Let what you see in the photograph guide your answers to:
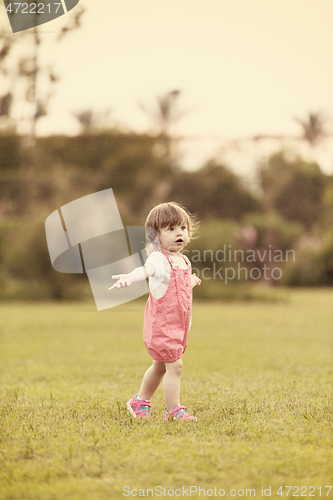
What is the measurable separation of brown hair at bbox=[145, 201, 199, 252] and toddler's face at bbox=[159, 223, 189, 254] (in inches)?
1.1

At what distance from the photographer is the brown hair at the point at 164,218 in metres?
3.39

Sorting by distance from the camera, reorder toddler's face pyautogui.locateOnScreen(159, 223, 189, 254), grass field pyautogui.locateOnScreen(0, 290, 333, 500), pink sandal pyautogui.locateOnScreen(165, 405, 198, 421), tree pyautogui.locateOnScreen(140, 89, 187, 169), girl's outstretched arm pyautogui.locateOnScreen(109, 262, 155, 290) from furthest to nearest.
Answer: tree pyautogui.locateOnScreen(140, 89, 187, 169), toddler's face pyautogui.locateOnScreen(159, 223, 189, 254), pink sandal pyautogui.locateOnScreen(165, 405, 198, 421), girl's outstretched arm pyautogui.locateOnScreen(109, 262, 155, 290), grass field pyautogui.locateOnScreen(0, 290, 333, 500)

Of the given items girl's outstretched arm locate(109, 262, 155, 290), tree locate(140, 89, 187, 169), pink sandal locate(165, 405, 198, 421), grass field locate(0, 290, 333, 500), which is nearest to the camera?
grass field locate(0, 290, 333, 500)

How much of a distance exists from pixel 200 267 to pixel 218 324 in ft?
20.2

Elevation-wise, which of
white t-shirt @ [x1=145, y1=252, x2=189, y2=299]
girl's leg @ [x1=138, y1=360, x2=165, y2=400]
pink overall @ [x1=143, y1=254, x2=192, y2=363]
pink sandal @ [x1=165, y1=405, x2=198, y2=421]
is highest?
white t-shirt @ [x1=145, y1=252, x2=189, y2=299]

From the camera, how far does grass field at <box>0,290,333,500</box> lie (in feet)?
7.28

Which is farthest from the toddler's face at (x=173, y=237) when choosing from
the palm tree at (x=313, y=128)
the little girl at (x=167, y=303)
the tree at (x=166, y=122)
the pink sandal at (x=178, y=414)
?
the palm tree at (x=313, y=128)

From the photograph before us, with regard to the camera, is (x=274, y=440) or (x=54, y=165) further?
(x=54, y=165)

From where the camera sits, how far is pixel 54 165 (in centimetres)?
2536

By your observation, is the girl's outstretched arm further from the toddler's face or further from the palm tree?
the palm tree

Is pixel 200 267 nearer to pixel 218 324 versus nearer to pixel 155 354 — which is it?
pixel 218 324

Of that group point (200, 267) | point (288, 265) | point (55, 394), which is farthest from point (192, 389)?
point (288, 265)

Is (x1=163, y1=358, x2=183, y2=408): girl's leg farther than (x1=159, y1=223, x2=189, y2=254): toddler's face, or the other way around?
(x1=159, y1=223, x2=189, y2=254): toddler's face

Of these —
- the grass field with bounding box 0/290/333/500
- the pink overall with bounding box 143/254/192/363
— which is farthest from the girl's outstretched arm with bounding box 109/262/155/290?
the grass field with bounding box 0/290/333/500
